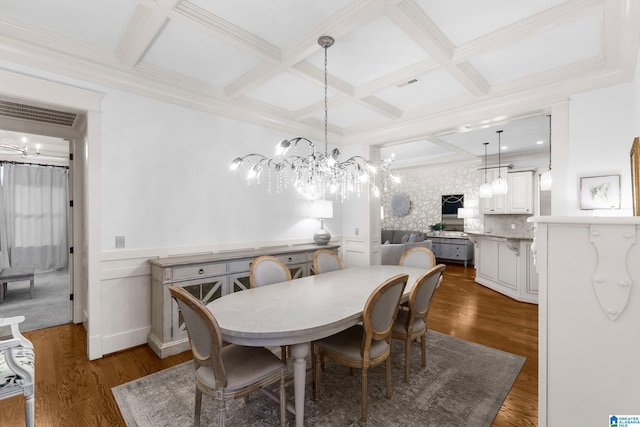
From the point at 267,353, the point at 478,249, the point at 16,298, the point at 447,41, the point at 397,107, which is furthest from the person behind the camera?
the point at 478,249

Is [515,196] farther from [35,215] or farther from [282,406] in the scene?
[35,215]

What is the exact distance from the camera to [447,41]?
2.35 m

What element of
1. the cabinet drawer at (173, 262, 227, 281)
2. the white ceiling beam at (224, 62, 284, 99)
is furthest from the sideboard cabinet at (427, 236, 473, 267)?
the white ceiling beam at (224, 62, 284, 99)

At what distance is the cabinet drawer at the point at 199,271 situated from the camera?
2764 millimetres

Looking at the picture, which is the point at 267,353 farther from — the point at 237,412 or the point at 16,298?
the point at 16,298

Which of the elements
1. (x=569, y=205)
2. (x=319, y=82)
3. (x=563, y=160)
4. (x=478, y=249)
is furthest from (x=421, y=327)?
(x=478, y=249)

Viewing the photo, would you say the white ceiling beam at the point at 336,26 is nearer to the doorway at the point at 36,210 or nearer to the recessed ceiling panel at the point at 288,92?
the recessed ceiling panel at the point at 288,92

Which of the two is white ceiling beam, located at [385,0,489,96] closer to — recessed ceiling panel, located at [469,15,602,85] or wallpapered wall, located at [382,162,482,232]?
recessed ceiling panel, located at [469,15,602,85]

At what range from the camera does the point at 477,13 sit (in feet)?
6.68

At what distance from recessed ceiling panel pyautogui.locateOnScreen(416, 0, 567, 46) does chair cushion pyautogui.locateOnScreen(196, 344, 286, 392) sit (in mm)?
2483

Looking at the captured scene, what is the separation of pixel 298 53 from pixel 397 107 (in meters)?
1.87

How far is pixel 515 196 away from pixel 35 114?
8161 millimetres

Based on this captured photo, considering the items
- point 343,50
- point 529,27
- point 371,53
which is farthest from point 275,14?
point 529,27

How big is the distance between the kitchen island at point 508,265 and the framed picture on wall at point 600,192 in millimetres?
1961
